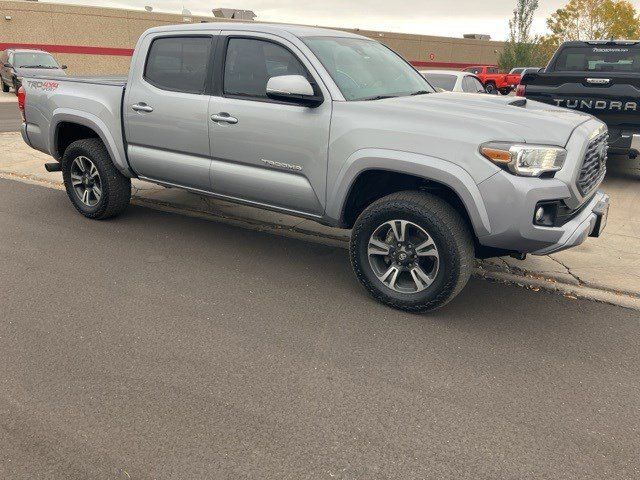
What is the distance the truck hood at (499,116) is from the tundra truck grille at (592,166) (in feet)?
0.67

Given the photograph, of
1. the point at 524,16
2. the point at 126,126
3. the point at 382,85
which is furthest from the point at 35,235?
the point at 524,16

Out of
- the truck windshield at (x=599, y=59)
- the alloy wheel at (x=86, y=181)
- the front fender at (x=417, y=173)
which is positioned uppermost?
the truck windshield at (x=599, y=59)

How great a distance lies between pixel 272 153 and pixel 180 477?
262cm

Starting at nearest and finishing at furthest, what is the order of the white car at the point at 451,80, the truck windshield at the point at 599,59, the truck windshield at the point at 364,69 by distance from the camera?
1. the truck windshield at the point at 364,69
2. the truck windshield at the point at 599,59
3. the white car at the point at 451,80

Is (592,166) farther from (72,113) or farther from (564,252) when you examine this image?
(72,113)

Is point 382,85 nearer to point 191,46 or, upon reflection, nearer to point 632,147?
point 191,46

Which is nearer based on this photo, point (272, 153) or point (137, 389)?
point (137, 389)

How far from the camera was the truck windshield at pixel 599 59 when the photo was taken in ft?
27.2

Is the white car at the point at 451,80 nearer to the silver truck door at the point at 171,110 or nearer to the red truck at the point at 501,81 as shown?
the silver truck door at the point at 171,110

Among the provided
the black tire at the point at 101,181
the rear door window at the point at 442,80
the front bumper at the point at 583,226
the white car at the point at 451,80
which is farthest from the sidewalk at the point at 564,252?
the rear door window at the point at 442,80

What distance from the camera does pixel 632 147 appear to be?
23.9 feet

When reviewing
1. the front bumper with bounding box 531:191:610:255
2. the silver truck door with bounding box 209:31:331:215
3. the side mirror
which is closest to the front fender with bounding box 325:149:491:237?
the silver truck door with bounding box 209:31:331:215

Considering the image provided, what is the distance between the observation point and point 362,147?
398 cm

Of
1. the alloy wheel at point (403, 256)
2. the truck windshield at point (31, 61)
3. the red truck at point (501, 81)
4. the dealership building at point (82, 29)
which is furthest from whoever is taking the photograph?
the red truck at point (501, 81)
